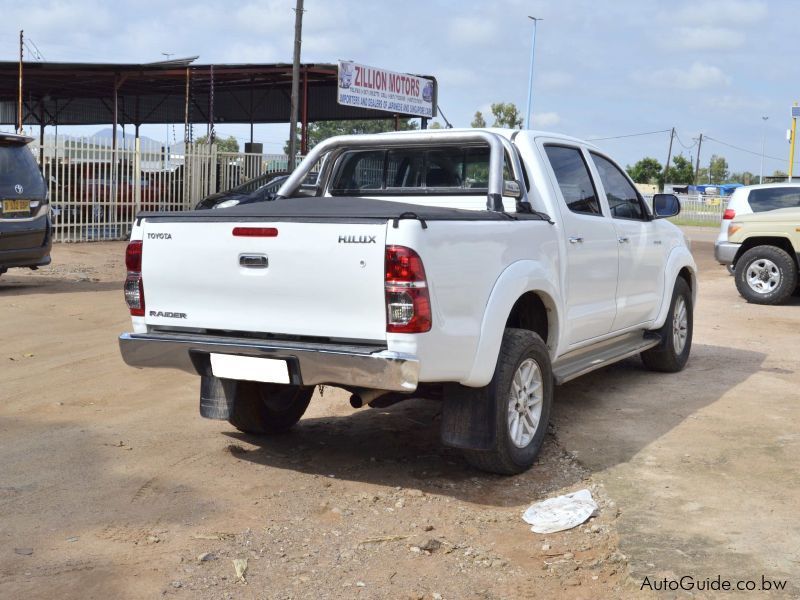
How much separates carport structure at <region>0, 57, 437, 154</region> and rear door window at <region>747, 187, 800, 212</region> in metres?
13.7

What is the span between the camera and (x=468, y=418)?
15.6 ft

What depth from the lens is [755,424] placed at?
610 centimetres

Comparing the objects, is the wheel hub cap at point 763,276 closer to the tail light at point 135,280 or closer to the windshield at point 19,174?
the windshield at point 19,174

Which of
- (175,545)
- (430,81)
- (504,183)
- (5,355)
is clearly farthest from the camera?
(430,81)

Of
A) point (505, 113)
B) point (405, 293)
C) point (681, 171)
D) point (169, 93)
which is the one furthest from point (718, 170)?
point (405, 293)

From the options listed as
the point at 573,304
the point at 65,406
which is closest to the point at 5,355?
the point at 65,406

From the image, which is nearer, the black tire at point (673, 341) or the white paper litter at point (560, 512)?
the white paper litter at point (560, 512)

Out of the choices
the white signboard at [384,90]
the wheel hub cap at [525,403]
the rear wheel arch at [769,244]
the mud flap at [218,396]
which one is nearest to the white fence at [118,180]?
the white signboard at [384,90]

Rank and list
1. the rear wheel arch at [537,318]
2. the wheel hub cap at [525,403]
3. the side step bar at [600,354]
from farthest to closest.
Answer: the side step bar at [600,354] < the rear wheel arch at [537,318] < the wheel hub cap at [525,403]

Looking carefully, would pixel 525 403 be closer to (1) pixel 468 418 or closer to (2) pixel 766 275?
(1) pixel 468 418

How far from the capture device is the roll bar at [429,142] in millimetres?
5406

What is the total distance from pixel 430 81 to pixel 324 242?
938 inches

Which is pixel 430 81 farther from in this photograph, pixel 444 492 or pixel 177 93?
pixel 444 492

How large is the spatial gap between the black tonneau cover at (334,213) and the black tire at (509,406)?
26.4 inches
